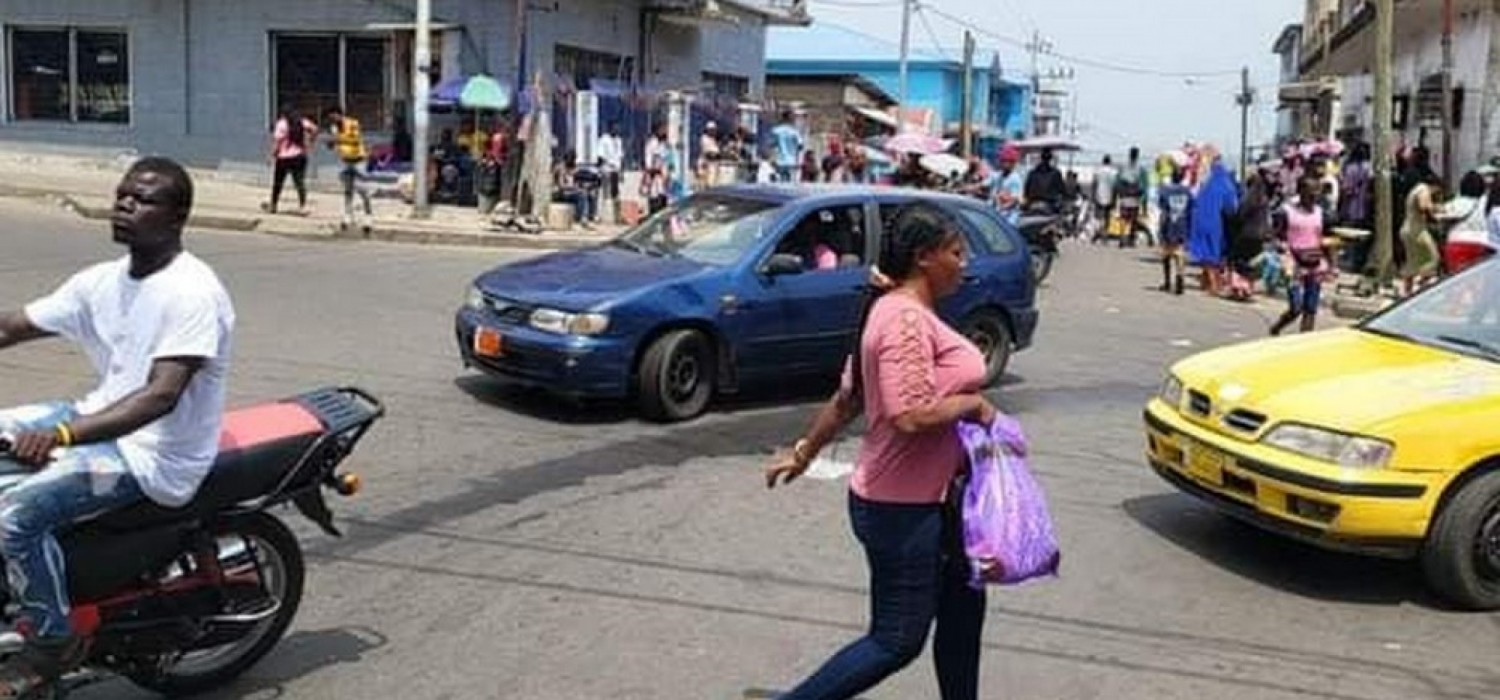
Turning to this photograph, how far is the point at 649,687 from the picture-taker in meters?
5.24

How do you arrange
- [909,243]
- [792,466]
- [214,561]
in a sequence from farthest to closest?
[214,561] < [792,466] < [909,243]

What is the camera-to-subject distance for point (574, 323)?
374 inches

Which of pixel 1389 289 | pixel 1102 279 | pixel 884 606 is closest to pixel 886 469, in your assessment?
pixel 884 606

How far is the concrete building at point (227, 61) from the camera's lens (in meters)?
27.5

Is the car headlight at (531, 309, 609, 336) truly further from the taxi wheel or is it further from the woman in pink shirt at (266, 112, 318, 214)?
the woman in pink shirt at (266, 112, 318, 214)

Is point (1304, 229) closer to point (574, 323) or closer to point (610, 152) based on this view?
point (574, 323)

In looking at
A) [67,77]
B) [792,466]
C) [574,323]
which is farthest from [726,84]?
[792,466]

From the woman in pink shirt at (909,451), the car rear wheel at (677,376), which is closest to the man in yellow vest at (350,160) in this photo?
the car rear wheel at (677,376)

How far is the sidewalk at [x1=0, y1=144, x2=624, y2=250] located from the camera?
21859mm

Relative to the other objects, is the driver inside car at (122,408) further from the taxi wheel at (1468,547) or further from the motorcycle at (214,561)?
the taxi wheel at (1468,547)

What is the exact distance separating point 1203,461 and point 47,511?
4.73 m

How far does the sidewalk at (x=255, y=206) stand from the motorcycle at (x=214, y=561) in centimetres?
1637

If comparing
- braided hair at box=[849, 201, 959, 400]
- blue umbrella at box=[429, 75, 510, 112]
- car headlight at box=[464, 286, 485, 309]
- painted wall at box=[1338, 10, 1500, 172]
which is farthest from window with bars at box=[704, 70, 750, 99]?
braided hair at box=[849, 201, 959, 400]

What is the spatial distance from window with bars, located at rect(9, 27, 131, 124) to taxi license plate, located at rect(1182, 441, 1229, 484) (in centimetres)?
2592
